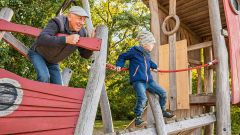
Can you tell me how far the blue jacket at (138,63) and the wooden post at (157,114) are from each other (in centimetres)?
49

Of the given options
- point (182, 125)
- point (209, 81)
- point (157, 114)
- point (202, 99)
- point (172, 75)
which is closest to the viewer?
point (157, 114)

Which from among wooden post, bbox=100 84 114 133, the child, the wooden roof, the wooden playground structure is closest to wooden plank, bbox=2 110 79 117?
the wooden playground structure

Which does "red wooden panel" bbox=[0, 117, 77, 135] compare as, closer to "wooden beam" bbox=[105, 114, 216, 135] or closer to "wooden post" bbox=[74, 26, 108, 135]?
"wooden post" bbox=[74, 26, 108, 135]

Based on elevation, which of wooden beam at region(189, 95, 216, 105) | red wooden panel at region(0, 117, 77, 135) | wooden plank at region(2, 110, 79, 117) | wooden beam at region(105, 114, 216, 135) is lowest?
wooden beam at region(105, 114, 216, 135)

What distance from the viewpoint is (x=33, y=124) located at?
2697 mm

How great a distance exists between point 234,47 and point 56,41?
4.60 meters

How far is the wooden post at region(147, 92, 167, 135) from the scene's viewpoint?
13.3 ft

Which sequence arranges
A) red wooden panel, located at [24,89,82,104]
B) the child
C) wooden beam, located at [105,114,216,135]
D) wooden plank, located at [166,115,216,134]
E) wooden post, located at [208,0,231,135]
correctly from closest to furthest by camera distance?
red wooden panel, located at [24,89,82,104] → wooden beam, located at [105,114,216,135] → the child → wooden plank, located at [166,115,216,134] → wooden post, located at [208,0,231,135]

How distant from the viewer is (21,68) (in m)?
9.95

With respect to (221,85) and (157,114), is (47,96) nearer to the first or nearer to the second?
(157,114)

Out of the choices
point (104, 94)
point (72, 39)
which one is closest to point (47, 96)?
point (72, 39)

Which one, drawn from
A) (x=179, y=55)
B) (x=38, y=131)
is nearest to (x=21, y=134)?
(x=38, y=131)

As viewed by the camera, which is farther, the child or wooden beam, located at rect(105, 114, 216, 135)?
the child

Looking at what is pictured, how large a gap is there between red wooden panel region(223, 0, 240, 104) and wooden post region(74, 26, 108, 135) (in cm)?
373
